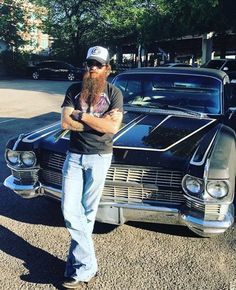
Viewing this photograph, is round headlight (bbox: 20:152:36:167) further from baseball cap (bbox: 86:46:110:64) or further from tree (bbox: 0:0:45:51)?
tree (bbox: 0:0:45:51)

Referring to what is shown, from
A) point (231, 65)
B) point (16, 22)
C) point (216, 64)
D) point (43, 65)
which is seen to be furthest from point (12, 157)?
point (16, 22)

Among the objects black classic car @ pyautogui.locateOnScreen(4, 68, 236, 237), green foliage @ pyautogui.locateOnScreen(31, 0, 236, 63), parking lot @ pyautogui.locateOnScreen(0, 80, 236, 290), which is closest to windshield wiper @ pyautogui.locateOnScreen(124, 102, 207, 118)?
black classic car @ pyautogui.locateOnScreen(4, 68, 236, 237)

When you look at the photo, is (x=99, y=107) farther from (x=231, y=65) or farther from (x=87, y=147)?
(x=231, y=65)

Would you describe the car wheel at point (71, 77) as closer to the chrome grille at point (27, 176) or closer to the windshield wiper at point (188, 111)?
the windshield wiper at point (188, 111)

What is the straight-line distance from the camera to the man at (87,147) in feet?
10.5

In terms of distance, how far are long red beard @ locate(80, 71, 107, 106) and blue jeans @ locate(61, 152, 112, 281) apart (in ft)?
1.33

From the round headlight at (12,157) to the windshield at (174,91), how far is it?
1.70m

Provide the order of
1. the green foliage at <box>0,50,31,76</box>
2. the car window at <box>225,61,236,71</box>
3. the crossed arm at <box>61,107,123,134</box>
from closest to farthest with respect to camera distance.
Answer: the crossed arm at <box>61,107,123,134</box> → the car window at <box>225,61,236,71</box> → the green foliage at <box>0,50,31,76</box>

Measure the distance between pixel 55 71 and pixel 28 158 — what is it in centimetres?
2812

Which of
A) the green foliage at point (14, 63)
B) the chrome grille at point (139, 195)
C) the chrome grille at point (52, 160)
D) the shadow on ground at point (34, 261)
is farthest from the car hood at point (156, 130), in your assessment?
the green foliage at point (14, 63)

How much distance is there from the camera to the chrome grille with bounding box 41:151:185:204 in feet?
12.7

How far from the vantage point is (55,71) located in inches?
1249

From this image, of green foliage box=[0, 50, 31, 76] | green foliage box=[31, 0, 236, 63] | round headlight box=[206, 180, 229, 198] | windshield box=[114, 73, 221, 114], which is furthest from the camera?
green foliage box=[0, 50, 31, 76]

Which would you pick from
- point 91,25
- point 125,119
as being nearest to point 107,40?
point 91,25
